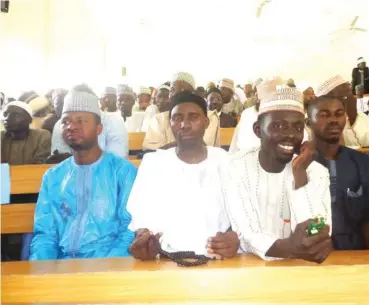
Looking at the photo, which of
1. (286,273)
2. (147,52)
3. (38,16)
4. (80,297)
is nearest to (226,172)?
(286,273)

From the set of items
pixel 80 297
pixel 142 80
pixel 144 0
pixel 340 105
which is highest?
pixel 144 0

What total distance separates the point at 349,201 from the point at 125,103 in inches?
105

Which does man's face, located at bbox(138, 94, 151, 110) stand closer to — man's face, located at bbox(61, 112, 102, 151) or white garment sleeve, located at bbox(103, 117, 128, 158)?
white garment sleeve, located at bbox(103, 117, 128, 158)

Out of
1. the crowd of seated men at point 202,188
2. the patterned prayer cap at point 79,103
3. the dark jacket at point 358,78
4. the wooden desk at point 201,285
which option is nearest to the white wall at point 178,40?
the dark jacket at point 358,78

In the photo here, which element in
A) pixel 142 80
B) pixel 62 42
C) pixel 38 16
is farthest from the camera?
pixel 142 80

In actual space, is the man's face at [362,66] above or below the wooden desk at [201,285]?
above

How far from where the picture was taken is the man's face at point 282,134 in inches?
73.4

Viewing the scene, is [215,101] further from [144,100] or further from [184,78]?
A: [144,100]

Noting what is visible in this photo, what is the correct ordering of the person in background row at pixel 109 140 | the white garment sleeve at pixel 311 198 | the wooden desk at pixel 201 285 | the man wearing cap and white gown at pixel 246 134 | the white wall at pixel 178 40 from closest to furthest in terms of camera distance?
the wooden desk at pixel 201 285
the white garment sleeve at pixel 311 198
the man wearing cap and white gown at pixel 246 134
the person in background row at pixel 109 140
the white wall at pixel 178 40

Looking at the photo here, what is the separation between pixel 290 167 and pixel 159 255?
67cm

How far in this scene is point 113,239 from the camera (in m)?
2.02

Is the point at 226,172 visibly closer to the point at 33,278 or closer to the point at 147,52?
the point at 33,278

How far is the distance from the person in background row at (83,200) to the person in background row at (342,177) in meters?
0.88

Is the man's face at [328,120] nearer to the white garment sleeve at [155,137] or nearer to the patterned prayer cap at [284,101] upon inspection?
the patterned prayer cap at [284,101]
